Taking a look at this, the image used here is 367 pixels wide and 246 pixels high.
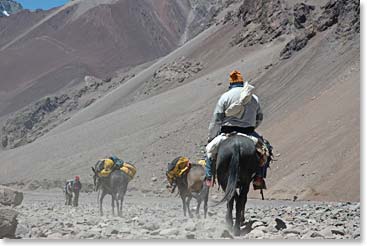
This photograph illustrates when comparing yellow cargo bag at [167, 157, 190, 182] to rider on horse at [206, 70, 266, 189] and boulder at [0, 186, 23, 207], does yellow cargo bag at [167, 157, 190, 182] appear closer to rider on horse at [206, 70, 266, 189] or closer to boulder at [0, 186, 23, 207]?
boulder at [0, 186, 23, 207]

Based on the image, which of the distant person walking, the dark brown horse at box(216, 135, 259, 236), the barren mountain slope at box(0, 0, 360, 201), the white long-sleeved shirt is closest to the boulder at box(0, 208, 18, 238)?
the dark brown horse at box(216, 135, 259, 236)

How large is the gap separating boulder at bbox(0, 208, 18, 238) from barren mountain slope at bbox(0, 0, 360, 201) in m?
15.8

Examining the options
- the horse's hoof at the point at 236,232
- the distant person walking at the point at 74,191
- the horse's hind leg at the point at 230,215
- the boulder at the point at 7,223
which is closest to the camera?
the boulder at the point at 7,223

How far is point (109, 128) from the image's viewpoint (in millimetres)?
58219

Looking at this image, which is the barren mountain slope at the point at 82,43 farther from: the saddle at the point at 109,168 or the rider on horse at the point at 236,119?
the rider on horse at the point at 236,119

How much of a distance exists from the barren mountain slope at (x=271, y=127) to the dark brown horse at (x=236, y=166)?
1390cm

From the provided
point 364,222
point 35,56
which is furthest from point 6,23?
point 364,222

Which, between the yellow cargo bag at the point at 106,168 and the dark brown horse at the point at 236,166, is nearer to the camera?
the dark brown horse at the point at 236,166

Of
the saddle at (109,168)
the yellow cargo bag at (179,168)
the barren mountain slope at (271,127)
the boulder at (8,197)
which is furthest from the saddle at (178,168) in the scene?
the barren mountain slope at (271,127)

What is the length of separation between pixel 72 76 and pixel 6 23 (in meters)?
62.4

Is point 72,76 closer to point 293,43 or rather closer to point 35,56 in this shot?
point 35,56

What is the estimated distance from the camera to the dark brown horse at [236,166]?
9156mm

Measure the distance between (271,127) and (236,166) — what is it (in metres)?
30.9

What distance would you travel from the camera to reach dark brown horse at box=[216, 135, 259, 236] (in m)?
9.16
